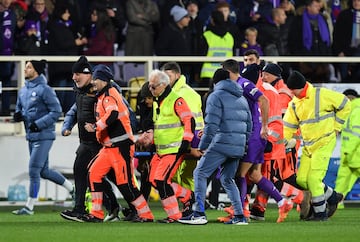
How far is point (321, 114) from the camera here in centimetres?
2022

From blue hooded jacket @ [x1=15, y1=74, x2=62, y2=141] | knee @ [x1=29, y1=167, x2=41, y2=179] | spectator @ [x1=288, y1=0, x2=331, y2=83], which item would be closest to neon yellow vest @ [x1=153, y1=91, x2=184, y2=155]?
blue hooded jacket @ [x1=15, y1=74, x2=62, y2=141]

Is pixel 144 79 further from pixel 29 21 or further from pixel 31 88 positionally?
pixel 31 88

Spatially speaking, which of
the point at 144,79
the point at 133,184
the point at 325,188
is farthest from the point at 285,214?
the point at 144,79

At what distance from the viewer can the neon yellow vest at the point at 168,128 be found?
19.6 meters

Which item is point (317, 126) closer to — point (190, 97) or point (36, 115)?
point (190, 97)

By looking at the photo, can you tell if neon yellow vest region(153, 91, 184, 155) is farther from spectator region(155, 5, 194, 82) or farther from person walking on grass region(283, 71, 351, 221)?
spectator region(155, 5, 194, 82)

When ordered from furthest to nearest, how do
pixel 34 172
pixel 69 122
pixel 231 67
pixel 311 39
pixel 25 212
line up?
pixel 311 39 → pixel 34 172 → pixel 25 212 → pixel 69 122 → pixel 231 67

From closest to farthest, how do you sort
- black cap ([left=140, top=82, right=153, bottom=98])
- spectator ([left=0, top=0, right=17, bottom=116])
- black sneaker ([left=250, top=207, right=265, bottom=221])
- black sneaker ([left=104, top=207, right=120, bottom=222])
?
black sneaker ([left=104, top=207, right=120, bottom=222]), black cap ([left=140, top=82, right=153, bottom=98]), black sneaker ([left=250, top=207, right=265, bottom=221]), spectator ([left=0, top=0, right=17, bottom=116])

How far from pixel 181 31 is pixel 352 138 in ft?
14.5

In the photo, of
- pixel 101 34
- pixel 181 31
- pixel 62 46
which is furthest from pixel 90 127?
pixel 181 31

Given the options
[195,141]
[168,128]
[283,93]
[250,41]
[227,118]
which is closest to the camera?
[227,118]

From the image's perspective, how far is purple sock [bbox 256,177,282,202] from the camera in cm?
2017

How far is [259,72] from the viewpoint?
20516 mm

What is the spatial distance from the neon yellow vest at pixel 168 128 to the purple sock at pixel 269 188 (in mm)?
1403
